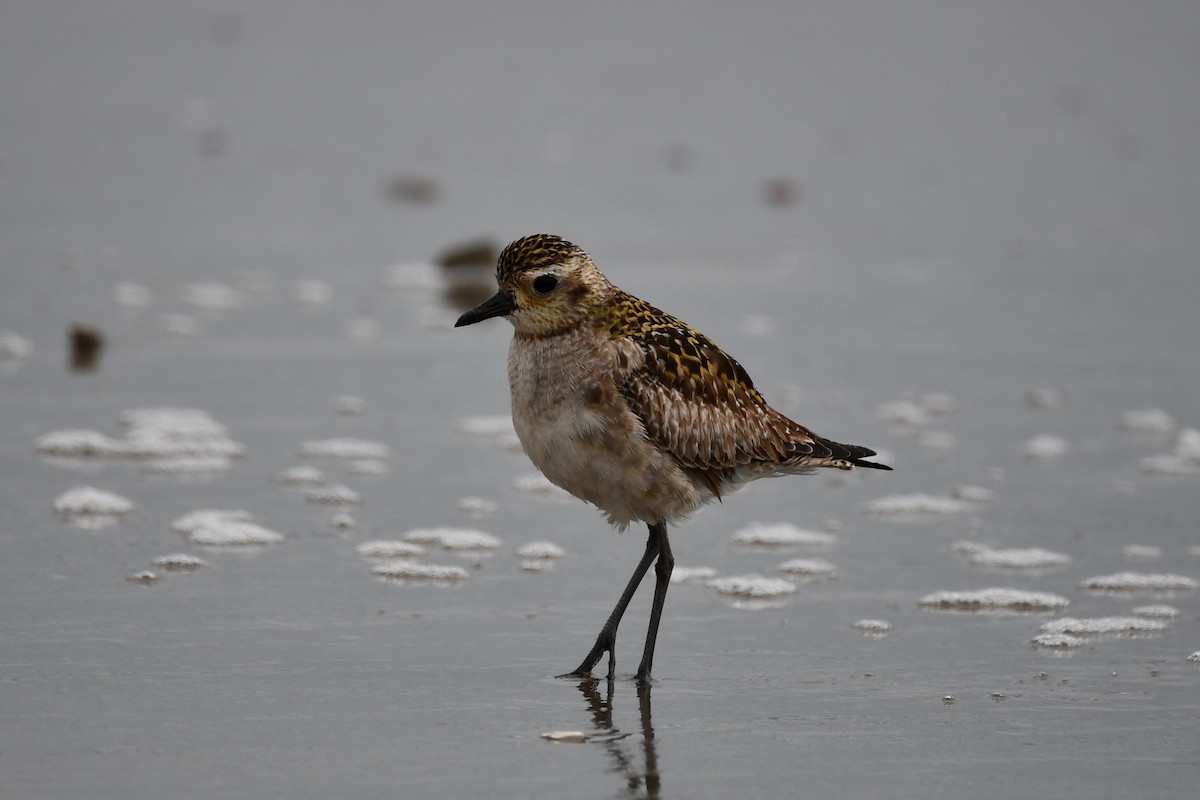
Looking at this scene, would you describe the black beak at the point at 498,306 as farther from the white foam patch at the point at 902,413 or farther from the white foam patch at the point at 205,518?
the white foam patch at the point at 902,413

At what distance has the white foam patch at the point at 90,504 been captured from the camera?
723 cm

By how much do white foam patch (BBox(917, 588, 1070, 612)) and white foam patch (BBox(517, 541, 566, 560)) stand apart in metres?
1.46

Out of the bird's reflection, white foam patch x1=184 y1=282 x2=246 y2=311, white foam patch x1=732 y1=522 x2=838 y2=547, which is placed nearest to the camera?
the bird's reflection

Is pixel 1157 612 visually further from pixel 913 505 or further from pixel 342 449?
pixel 342 449

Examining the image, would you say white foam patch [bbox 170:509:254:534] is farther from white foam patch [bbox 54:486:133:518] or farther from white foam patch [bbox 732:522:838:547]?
white foam patch [bbox 732:522:838:547]

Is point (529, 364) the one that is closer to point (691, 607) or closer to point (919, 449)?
point (691, 607)

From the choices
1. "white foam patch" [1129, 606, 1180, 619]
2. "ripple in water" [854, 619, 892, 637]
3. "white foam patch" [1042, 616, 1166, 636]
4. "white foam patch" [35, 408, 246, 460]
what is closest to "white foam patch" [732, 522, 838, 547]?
"ripple in water" [854, 619, 892, 637]

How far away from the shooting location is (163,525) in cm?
714

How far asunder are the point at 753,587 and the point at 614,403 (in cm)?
125

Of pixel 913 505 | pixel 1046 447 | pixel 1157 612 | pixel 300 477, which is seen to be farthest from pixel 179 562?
pixel 1046 447

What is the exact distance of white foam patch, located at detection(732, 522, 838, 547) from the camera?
734cm

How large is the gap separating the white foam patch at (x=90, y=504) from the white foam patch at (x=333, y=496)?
0.77 meters

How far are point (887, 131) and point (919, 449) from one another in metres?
7.61

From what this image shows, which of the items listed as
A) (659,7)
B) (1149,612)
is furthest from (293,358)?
(659,7)
